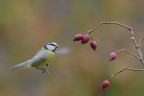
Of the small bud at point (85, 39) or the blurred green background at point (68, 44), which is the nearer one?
the small bud at point (85, 39)

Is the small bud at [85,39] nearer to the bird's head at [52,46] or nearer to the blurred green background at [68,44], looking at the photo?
the bird's head at [52,46]

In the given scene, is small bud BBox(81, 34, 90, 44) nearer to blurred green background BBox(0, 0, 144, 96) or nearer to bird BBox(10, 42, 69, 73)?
bird BBox(10, 42, 69, 73)

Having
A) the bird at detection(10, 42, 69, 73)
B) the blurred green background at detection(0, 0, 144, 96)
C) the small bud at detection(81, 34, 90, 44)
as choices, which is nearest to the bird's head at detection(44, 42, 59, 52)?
the bird at detection(10, 42, 69, 73)

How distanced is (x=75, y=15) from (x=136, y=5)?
63cm

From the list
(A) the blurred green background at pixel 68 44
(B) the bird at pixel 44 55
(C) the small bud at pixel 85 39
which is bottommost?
(B) the bird at pixel 44 55

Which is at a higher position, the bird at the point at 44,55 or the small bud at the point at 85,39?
the small bud at the point at 85,39

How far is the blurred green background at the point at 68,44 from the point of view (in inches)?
209

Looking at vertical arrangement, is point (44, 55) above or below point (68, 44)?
below

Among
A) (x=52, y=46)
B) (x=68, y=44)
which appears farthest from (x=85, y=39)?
(x=68, y=44)

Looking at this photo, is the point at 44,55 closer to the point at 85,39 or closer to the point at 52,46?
the point at 52,46

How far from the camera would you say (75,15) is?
238 inches

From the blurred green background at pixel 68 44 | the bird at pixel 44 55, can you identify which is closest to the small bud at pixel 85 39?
the bird at pixel 44 55

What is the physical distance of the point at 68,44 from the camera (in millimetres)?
5562

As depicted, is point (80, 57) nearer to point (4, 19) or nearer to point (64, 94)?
point (64, 94)
